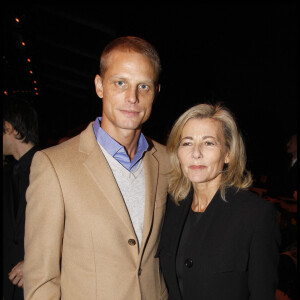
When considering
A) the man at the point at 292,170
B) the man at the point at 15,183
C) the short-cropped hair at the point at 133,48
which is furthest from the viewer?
the man at the point at 292,170

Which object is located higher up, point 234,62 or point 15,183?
point 234,62

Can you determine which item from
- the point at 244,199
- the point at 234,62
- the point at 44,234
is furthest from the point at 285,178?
the point at 44,234

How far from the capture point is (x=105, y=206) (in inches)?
50.9

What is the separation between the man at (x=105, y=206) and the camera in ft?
4.02

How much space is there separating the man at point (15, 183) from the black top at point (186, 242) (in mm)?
1051

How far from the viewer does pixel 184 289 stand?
1.40 m

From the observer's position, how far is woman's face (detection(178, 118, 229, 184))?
62.4 inches

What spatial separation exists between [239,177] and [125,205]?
736 mm

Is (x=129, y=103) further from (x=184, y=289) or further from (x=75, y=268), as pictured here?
(x=184, y=289)

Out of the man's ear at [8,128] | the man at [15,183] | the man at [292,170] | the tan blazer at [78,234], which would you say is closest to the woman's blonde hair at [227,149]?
the tan blazer at [78,234]

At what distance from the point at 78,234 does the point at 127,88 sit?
745 mm

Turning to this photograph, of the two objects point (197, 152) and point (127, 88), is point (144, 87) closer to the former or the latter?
point (127, 88)

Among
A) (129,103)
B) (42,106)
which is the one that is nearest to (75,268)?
(129,103)

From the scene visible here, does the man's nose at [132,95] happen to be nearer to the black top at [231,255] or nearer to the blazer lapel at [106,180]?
the blazer lapel at [106,180]
